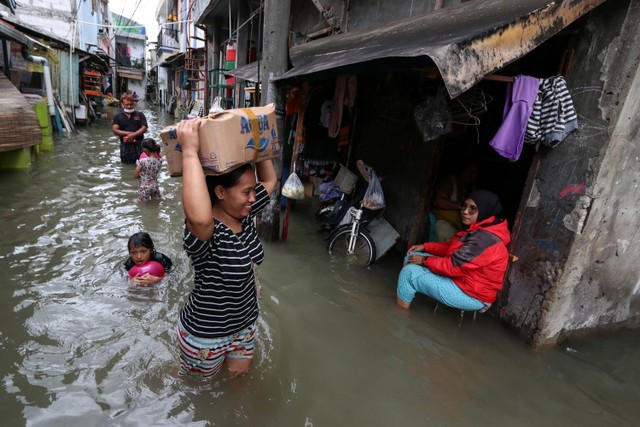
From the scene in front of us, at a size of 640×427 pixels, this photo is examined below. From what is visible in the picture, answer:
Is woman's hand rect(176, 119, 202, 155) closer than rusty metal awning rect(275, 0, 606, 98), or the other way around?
woman's hand rect(176, 119, 202, 155)

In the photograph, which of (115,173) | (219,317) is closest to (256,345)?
(219,317)

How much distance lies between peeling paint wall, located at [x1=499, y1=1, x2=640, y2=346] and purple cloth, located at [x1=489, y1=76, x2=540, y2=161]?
383 mm

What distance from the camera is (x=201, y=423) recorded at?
2.60m

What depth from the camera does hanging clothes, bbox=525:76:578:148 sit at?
10.7ft

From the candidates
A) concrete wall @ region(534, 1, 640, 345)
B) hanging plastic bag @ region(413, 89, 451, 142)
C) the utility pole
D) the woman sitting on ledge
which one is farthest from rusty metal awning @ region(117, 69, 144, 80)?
concrete wall @ region(534, 1, 640, 345)

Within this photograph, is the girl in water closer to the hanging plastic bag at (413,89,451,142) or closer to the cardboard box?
the cardboard box

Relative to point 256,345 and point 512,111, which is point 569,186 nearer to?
point 512,111

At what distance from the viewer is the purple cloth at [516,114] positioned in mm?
3332

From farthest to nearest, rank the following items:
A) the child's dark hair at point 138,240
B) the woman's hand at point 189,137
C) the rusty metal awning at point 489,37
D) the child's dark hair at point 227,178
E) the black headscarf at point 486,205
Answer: the child's dark hair at point 138,240, the black headscarf at point 486,205, the rusty metal awning at point 489,37, the child's dark hair at point 227,178, the woman's hand at point 189,137

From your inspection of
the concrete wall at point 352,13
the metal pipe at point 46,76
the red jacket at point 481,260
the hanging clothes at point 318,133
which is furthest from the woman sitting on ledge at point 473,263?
the metal pipe at point 46,76

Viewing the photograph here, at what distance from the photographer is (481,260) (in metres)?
3.57

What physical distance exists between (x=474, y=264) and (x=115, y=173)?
8548mm

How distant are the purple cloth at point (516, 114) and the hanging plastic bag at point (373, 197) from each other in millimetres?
2110

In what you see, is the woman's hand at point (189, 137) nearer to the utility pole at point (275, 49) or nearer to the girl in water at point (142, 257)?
the girl in water at point (142, 257)
